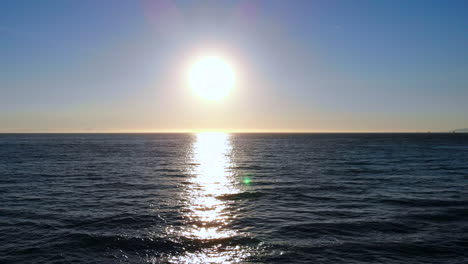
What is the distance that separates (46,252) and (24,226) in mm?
5617

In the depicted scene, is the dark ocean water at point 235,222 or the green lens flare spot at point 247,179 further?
the green lens flare spot at point 247,179

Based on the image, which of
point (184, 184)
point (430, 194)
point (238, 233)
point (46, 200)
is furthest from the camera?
point (184, 184)

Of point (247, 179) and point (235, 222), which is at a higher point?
point (235, 222)

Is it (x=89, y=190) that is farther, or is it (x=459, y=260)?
(x=89, y=190)

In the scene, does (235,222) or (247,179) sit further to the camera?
(247,179)

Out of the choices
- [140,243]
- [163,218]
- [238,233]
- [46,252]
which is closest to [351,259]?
[238,233]

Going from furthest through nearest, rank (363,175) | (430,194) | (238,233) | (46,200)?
(363,175)
(430,194)
(46,200)
(238,233)

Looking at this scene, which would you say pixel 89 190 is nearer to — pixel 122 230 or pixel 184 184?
pixel 184 184

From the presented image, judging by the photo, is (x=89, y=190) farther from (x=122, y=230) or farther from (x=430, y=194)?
(x=430, y=194)

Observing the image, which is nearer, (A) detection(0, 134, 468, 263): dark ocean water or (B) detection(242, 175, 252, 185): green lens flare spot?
(A) detection(0, 134, 468, 263): dark ocean water

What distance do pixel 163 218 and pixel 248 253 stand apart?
837 cm

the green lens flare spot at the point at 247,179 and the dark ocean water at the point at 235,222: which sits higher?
the dark ocean water at the point at 235,222

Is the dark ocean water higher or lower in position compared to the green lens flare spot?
higher

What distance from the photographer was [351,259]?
14188mm
